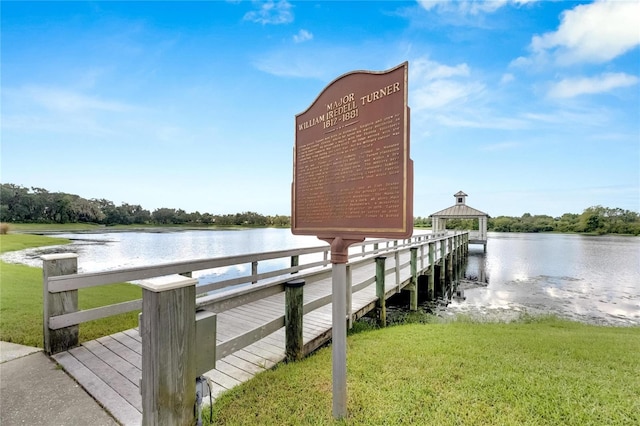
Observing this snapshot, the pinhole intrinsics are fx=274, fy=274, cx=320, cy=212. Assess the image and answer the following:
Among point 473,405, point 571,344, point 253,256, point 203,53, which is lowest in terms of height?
point 571,344

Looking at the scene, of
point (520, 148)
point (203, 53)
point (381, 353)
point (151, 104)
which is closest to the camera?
point (381, 353)

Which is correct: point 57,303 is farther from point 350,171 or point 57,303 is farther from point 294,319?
point 350,171

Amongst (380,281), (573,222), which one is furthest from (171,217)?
(573,222)

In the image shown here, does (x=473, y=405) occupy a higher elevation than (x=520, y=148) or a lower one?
lower

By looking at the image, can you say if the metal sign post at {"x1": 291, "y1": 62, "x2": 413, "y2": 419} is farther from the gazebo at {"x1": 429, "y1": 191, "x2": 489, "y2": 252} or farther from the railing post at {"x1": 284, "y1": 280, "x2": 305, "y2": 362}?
the gazebo at {"x1": 429, "y1": 191, "x2": 489, "y2": 252}

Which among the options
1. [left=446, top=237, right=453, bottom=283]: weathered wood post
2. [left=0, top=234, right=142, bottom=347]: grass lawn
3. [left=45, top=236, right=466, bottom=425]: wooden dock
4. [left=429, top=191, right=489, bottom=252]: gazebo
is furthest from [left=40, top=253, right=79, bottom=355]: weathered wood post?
[left=429, top=191, right=489, bottom=252]: gazebo

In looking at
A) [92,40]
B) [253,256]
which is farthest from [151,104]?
[253,256]

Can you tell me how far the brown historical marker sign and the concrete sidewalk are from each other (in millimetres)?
2462

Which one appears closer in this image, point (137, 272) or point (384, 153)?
point (384, 153)

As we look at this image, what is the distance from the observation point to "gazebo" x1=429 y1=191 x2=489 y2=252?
101 ft

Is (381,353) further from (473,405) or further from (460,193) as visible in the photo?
(460,193)

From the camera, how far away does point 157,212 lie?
8531 cm

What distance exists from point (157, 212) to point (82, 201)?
1810 centimetres

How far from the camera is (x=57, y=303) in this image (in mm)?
3389
